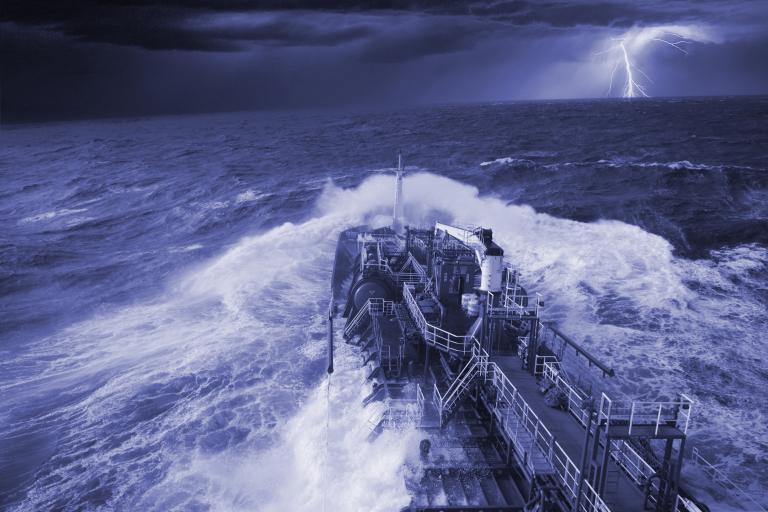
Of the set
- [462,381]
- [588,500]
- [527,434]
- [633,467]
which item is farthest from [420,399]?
[588,500]

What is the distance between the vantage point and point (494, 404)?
1772 centimetres

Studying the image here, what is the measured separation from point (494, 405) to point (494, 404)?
128 mm

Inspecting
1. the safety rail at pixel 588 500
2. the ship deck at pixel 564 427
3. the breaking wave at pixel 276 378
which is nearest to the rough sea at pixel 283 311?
the breaking wave at pixel 276 378

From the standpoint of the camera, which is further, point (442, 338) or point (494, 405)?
point (442, 338)

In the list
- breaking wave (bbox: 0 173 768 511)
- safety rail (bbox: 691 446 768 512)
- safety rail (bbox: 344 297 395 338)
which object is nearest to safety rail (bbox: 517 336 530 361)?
breaking wave (bbox: 0 173 768 511)

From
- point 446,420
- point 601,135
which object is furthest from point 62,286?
point 601,135

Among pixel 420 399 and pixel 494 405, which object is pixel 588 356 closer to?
pixel 494 405

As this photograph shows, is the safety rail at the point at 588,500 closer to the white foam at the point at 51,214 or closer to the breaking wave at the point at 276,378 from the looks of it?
the breaking wave at the point at 276,378

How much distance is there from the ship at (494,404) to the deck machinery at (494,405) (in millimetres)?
44

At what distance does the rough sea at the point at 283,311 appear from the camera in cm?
1756

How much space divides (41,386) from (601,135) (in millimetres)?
102774

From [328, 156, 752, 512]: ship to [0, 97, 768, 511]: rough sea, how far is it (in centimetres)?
144

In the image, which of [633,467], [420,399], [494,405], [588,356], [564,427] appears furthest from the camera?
[420,399]

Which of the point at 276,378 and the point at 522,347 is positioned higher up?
the point at 522,347
